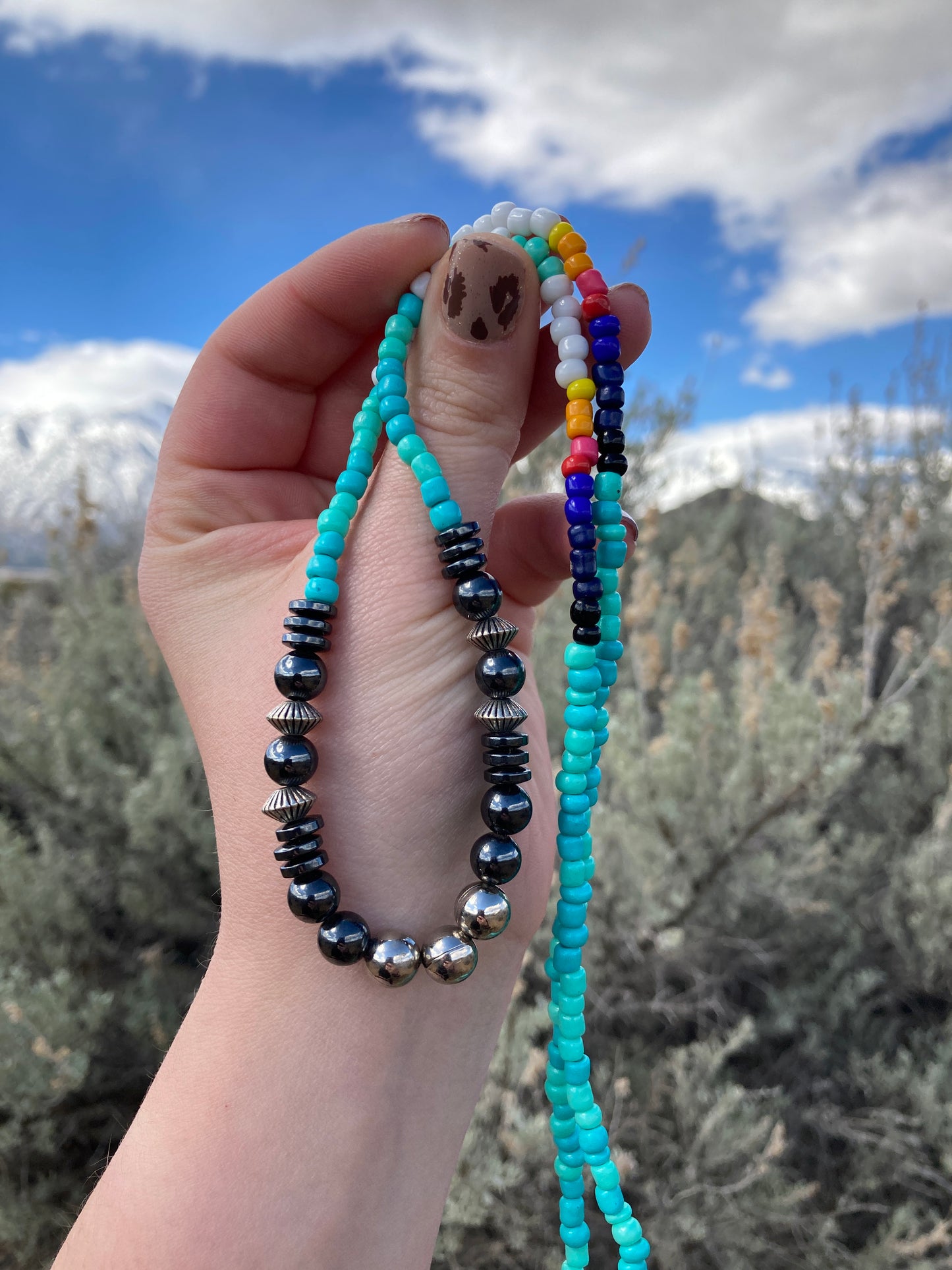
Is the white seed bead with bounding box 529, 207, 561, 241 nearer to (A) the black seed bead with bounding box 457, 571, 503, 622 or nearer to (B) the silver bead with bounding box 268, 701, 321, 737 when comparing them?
(A) the black seed bead with bounding box 457, 571, 503, 622

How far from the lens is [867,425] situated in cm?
506

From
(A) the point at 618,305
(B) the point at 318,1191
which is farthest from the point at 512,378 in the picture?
(B) the point at 318,1191

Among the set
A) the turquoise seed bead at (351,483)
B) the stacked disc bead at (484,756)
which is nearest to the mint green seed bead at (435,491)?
the stacked disc bead at (484,756)

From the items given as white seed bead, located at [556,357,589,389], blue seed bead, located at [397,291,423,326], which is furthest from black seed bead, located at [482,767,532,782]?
blue seed bead, located at [397,291,423,326]

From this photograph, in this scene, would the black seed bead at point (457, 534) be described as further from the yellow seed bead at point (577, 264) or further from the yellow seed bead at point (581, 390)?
the yellow seed bead at point (577, 264)

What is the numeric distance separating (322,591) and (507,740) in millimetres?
316

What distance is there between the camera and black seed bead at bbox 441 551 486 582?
3.36ft

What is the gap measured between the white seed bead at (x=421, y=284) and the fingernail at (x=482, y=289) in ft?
0.43

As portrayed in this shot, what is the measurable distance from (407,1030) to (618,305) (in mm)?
1109

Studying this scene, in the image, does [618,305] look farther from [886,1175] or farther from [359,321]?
[886,1175]

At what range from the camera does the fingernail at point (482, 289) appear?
1.03 metres

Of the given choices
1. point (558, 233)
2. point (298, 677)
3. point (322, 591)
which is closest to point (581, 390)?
point (558, 233)

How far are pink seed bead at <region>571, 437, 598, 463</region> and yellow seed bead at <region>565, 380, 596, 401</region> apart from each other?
6 centimetres

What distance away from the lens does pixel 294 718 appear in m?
1.00
